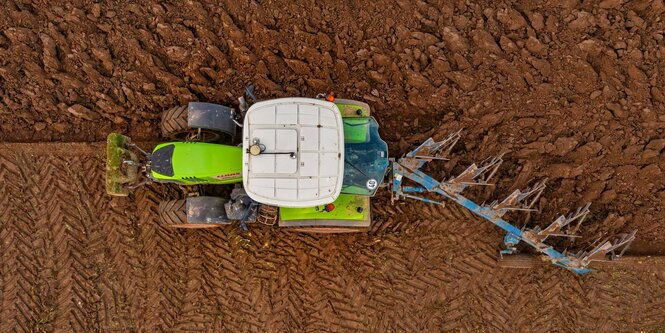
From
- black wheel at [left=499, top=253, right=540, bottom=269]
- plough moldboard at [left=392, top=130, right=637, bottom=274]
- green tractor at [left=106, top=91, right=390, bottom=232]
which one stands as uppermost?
green tractor at [left=106, top=91, right=390, bottom=232]

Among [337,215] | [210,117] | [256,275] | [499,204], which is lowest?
[256,275]

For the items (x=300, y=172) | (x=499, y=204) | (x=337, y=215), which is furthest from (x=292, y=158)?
(x=499, y=204)

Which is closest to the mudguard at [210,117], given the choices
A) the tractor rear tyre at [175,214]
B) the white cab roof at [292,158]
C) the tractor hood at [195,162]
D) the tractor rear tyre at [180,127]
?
the tractor rear tyre at [180,127]

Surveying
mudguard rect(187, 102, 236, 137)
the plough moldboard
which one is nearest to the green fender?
the plough moldboard

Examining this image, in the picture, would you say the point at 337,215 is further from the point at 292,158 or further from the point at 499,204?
the point at 499,204

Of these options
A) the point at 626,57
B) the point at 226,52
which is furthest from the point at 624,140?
the point at 226,52

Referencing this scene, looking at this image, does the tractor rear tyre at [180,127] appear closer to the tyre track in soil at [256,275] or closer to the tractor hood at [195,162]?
the tractor hood at [195,162]

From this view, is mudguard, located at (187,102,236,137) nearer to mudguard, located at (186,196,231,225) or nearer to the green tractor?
the green tractor
